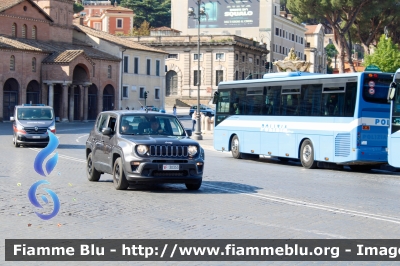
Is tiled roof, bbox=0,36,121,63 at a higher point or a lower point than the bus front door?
higher

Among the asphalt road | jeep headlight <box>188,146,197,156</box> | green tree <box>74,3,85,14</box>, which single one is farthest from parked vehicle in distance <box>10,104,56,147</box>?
green tree <box>74,3,85,14</box>

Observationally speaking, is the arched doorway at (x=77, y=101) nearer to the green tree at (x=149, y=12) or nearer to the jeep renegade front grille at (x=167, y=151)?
the green tree at (x=149, y=12)

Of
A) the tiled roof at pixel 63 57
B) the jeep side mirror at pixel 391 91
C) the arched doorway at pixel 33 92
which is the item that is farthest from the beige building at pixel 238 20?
the jeep side mirror at pixel 391 91

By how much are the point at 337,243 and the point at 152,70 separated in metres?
77.6

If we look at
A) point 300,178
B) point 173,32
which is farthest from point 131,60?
Result: point 300,178

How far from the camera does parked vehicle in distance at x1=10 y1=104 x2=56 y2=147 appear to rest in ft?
108

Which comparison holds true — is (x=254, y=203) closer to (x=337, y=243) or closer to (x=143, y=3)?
(x=337, y=243)

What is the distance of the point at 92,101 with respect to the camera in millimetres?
76312

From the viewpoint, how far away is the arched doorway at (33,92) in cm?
6906

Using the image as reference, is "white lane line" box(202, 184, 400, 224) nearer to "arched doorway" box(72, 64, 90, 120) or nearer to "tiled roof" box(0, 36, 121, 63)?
"tiled roof" box(0, 36, 121, 63)

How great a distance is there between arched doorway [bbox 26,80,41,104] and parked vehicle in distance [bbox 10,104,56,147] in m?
36.2

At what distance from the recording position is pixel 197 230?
35.4 ft

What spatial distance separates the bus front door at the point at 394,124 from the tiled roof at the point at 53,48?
48.5 meters

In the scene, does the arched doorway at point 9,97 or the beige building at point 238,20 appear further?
the beige building at point 238,20
